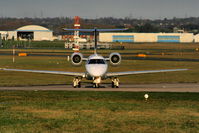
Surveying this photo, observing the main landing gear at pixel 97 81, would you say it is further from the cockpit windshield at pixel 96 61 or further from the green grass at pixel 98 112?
the green grass at pixel 98 112

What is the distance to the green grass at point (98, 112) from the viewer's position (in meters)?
19.0

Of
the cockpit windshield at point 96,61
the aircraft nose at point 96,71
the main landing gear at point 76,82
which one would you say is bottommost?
the main landing gear at point 76,82

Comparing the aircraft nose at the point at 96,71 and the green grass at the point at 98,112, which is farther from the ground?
the aircraft nose at the point at 96,71

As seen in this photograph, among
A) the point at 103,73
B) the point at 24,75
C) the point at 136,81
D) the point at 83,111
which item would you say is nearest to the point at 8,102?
the point at 83,111

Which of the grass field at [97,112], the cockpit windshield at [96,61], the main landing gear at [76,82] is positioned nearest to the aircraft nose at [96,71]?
the cockpit windshield at [96,61]

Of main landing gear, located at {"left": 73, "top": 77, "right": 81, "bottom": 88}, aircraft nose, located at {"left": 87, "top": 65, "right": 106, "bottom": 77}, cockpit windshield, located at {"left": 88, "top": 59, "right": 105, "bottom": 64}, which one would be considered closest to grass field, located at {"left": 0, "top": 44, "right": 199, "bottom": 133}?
aircraft nose, located at {"left": 87, "top": 65, "right": 106, "bottom": 77}

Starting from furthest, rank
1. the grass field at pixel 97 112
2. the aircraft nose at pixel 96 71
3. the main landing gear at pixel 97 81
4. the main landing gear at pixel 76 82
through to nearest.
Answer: the main landing gear at pixel 76 82 → the main landing gear at pixel 97 81 → the aircraft nose at pixel 96 71 → the grass field at pixel 97 112

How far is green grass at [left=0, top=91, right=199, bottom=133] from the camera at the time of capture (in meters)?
19.0

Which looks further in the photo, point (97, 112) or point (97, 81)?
point (97, 81)

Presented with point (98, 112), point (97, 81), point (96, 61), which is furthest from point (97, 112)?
point (96, 61)

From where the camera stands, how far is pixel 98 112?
23.0 meters

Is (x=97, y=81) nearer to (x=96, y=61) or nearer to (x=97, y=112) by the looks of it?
(x=96, y=61)

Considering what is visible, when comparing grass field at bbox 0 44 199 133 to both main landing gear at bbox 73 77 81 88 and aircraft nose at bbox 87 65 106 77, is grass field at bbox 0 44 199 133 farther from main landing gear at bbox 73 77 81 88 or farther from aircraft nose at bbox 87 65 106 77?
main landing gear at bbox 73 77 81 88

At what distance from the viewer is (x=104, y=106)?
25.0 m
